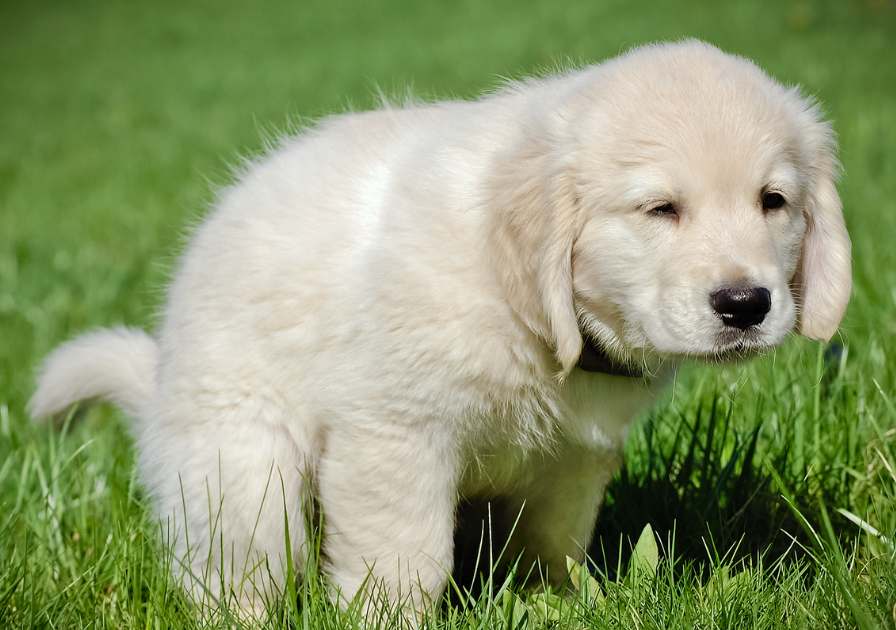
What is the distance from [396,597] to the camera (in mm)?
2562

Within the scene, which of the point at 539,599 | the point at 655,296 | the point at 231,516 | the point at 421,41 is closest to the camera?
the point at 655,296

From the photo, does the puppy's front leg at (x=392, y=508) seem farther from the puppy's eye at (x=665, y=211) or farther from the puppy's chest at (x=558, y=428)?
the puppy's eye at (x=665, y=211)

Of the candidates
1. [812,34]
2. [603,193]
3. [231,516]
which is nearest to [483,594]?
[231,516]

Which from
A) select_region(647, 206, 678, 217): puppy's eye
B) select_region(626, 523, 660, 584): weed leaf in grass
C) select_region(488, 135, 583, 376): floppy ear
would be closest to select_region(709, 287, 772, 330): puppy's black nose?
select_region(647, 206, 678, 217): puppy's eye

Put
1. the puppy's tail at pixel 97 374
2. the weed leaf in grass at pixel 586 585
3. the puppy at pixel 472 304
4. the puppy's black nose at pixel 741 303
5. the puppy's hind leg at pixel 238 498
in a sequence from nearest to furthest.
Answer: the puppy's black nose at pixel 741 303, the puppy at pixel 472 304, the weed leaf in grass at pixel 586 585, the puppy's hind leg at pixel 238 498, the puppy's tail at pixel 97 374

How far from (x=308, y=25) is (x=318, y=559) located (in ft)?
59.4

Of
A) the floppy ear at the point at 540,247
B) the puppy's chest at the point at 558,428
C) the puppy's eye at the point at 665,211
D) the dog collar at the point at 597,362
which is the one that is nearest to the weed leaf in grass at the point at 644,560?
the puppy's chest at the point at 558,428

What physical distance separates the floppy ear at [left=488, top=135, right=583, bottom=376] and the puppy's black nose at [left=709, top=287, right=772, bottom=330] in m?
0.32

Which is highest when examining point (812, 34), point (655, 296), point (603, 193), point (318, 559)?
point (812, 34)

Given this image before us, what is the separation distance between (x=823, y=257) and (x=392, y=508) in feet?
3.97

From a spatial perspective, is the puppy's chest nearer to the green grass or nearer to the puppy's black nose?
the green grass

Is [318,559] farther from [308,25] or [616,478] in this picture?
[308,25]

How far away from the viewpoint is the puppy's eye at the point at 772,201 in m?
2.44

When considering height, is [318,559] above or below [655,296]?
below
